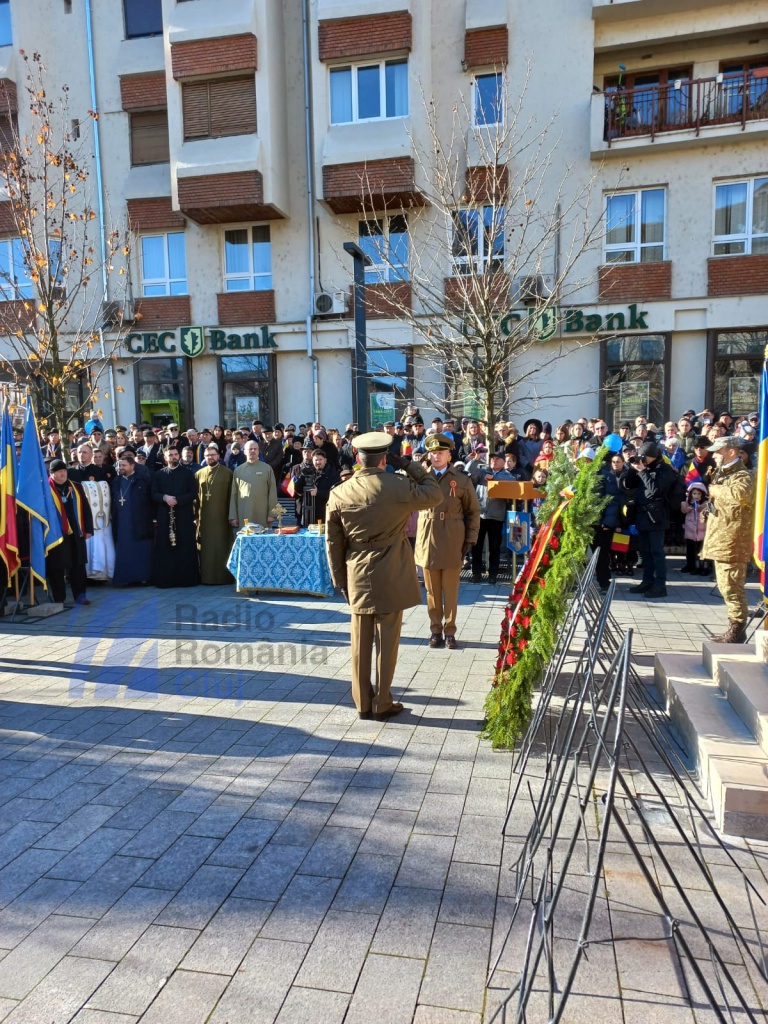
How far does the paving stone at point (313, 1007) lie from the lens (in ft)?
8.23

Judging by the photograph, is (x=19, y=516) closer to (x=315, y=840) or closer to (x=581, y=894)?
(x=315, y=840)

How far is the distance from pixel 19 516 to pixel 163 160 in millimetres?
14605

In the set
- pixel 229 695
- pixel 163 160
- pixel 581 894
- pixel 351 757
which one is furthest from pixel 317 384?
pixel 581 894

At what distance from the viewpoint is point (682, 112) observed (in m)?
15.9

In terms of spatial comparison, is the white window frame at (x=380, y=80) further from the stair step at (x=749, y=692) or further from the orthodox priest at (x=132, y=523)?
the stair step at (x=749, y=692)

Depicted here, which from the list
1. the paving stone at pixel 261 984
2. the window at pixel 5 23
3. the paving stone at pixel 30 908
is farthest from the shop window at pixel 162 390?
the paving stone at pixel 261 984

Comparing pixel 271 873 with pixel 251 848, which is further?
pixel 251 848

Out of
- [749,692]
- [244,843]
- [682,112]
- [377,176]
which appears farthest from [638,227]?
[244,843]

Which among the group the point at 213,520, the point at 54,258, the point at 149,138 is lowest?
the point at 213,520

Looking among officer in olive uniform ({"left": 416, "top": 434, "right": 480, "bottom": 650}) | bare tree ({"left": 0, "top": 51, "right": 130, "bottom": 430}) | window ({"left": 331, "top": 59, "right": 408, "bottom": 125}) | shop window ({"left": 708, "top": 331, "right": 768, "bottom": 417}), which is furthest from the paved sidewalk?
window ({"left": 331, "top": 59, "right": 408, "bottom": 125})

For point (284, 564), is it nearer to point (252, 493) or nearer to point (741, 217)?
point (252, 493)

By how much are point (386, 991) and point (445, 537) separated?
4443mm

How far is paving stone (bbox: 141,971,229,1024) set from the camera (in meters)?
2.53

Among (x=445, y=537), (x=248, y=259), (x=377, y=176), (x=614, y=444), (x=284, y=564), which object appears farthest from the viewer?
(x=248, y=259)
